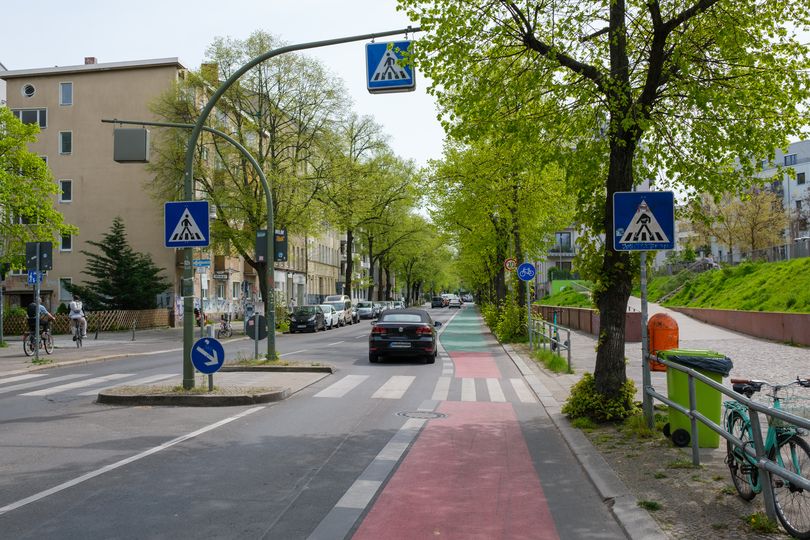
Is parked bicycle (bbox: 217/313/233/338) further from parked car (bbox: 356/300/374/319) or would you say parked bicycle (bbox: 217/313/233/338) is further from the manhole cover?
parked car (bbox: 356/300/374/319)

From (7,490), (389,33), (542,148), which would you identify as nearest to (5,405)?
(7,490)

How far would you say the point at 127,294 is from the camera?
39.9 metres

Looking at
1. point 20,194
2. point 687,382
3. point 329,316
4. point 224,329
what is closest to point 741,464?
point 687,382

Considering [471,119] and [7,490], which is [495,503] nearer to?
[7,490]

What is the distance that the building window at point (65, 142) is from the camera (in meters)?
49.7

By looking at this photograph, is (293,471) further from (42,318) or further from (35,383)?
(42,318)

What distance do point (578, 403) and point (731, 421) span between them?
365 centimetres

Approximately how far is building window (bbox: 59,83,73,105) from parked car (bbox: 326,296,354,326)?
2235 cm

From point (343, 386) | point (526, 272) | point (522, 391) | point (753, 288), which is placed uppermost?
point (526, 272)

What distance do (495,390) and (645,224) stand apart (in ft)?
20.9

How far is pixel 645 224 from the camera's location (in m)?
8.39

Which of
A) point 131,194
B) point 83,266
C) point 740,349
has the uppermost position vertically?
point 131,194

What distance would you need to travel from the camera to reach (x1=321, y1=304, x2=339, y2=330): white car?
141 feet

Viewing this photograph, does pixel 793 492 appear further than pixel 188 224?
No
